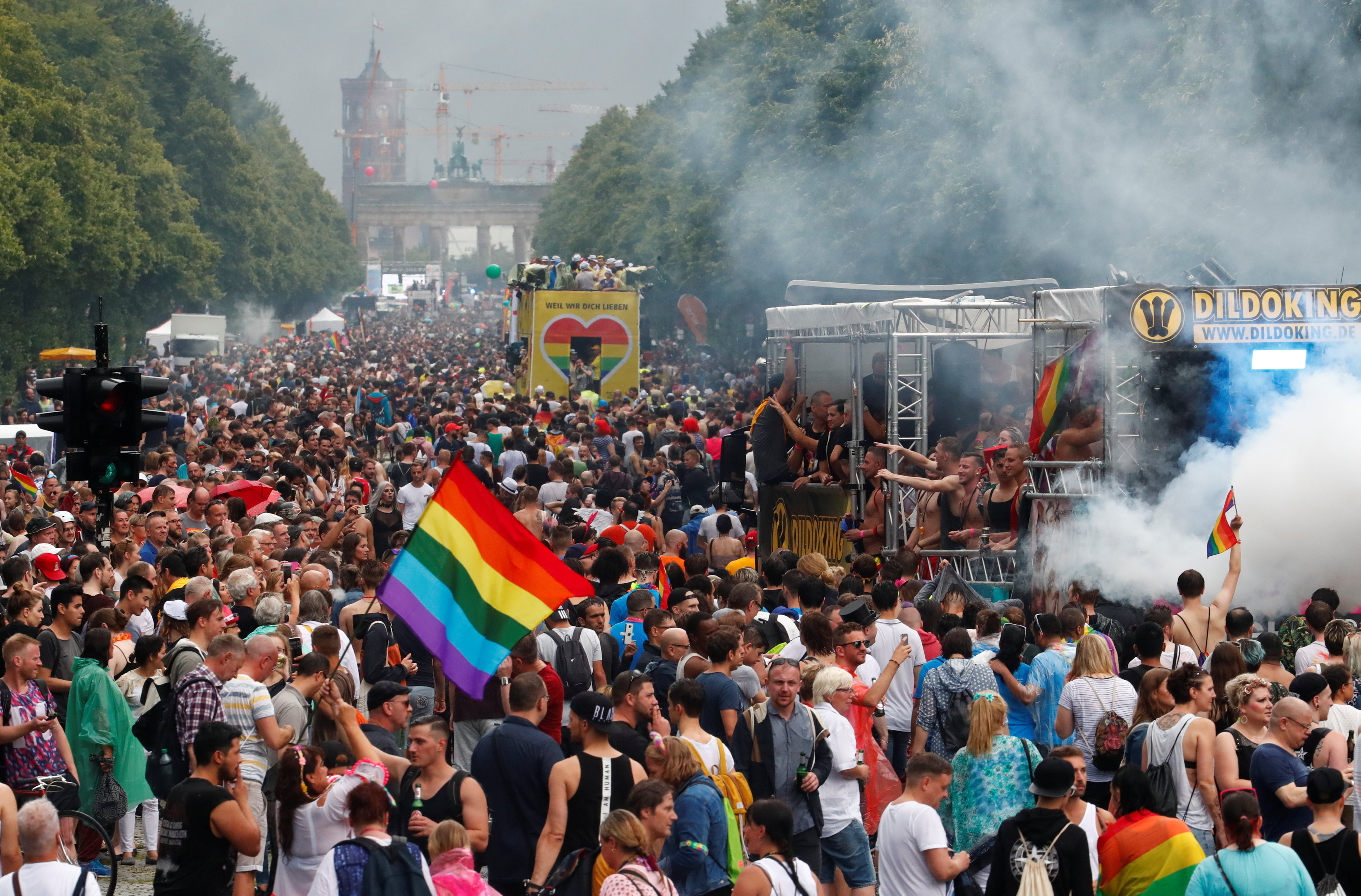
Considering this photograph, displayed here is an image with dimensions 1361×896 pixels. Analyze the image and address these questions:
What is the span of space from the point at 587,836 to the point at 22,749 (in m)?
3.46

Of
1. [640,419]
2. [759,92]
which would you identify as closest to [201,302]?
[759,92]

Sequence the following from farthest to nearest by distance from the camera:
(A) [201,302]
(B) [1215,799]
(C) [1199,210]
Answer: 1. (A) [201,302]
2. (C) [1199,210]
3. (B) [1215,799]

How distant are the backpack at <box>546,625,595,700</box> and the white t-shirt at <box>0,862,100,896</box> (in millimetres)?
3317

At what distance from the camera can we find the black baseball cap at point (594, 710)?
6.78 meters

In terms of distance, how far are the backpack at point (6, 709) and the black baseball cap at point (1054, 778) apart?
16.9 ft

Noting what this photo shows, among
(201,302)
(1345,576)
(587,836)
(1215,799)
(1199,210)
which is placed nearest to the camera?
(587,836)

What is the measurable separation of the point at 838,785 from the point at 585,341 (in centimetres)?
2810

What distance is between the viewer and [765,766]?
291 inches

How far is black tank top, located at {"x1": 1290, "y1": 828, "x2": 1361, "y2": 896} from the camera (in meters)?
6.29

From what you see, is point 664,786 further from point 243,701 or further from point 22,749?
point 22,749

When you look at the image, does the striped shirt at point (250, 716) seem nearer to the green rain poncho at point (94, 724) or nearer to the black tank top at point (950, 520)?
the green rain poncho at point (94, 724)

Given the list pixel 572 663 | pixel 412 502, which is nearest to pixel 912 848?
pixel 572 663

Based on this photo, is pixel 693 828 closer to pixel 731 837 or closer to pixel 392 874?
pixel 731 837

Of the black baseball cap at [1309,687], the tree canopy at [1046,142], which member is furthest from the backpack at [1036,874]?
the tree canopy at [1046,142]
